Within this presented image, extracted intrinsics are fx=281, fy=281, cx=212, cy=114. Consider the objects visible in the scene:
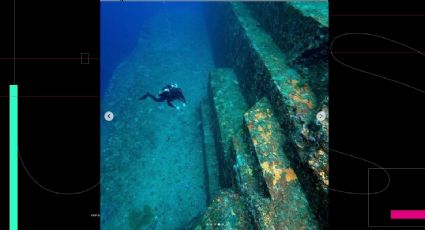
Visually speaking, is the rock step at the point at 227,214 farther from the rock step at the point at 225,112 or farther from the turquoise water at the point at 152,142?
the turquoise water at the point at 152,142

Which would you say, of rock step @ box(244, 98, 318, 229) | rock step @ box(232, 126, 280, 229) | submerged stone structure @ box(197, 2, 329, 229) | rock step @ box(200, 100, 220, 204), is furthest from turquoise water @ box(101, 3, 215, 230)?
rock step @ box(244, 98, 318, 229)

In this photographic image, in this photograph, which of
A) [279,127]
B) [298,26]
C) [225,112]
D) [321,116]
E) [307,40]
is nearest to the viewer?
[321,116]

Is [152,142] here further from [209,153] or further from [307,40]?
[307,40]

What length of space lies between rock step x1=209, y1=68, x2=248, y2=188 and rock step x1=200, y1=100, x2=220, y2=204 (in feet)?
0.71

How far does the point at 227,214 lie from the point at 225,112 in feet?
11.1

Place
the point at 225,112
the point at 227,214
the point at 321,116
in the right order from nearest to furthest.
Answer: the point at 321,116
the point at 227,214
the point at 225,112

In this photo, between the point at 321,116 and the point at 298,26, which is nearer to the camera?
the point at 321,116

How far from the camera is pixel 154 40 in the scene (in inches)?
642

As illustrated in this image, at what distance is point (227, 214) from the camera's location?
4.96 metres

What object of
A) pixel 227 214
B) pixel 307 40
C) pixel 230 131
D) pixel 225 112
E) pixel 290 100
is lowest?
pixel 227 214

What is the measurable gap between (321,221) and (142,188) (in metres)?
5.12

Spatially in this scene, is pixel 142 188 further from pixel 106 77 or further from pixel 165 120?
pixel 106 77

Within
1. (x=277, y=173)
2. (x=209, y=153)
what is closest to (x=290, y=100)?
(x=277, y=173)

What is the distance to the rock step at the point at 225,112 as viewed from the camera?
6.61m
